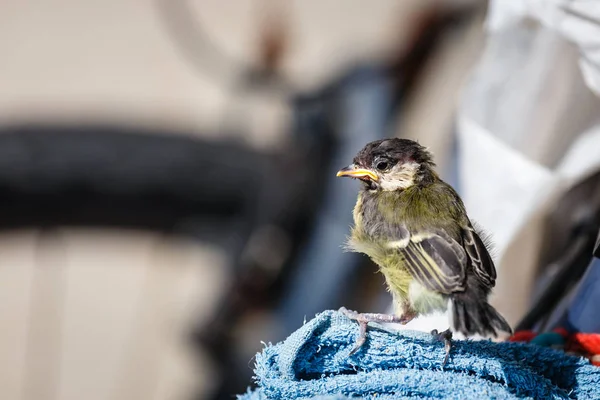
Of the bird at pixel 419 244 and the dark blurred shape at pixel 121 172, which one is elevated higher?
the dark blurred shape at pixel 121 172

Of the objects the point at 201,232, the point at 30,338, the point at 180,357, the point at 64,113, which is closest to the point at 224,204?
the point at 201,232

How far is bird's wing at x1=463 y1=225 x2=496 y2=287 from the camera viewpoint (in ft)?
4.77

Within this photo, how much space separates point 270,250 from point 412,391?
208cm

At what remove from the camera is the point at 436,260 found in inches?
57.2

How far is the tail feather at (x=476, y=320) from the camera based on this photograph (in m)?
1.27

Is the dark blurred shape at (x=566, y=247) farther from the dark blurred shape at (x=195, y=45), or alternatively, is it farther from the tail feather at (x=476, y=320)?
the dark blurred shape at (x=195, y=45)

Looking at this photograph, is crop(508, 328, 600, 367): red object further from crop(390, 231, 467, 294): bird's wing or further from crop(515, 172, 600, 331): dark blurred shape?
crop(390, 231, 467, 294): bird's wing

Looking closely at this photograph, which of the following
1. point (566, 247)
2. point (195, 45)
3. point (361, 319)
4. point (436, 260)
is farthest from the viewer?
point (195, 45)

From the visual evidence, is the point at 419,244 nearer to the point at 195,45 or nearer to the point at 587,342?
the point at 587,342

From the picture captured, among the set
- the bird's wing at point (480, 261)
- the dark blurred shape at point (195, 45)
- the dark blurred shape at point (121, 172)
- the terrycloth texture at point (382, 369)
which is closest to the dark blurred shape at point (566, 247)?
the bird's wing at point (480, 261)

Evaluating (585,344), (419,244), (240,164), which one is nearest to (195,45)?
(240,164)

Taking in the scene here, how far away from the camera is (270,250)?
3305 mm

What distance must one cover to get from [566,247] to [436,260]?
561mm

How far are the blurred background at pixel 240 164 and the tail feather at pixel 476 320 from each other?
0.42 m
